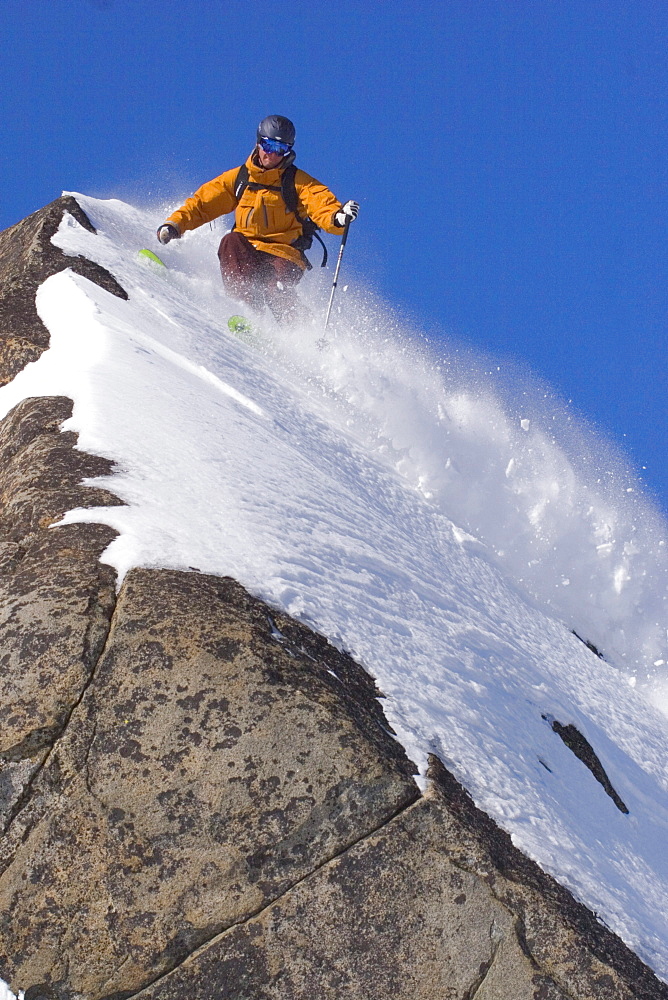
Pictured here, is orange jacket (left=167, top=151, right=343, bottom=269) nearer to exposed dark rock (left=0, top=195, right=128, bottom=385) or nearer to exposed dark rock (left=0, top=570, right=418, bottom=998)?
exposed dark rock (left=0, top=195, right=128, bottom=385)

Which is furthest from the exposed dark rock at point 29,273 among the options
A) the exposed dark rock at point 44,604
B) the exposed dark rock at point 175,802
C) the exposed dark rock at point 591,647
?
the exposed dark rock at point 591,647

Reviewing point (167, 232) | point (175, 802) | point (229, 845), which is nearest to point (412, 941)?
point (229, 845)

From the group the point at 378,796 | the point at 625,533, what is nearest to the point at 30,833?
the point at 378,796

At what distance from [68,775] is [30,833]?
8.8 inches

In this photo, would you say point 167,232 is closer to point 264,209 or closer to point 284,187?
point 264,209

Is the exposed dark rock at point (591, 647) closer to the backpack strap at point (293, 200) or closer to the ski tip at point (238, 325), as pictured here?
the ski tip at point (238, 325)

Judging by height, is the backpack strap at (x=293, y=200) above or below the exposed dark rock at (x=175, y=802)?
above

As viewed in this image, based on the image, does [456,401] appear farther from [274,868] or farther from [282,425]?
[274,868]

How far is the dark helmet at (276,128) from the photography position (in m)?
9.39

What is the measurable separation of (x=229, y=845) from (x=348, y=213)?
788cm

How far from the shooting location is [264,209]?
9.96 meters

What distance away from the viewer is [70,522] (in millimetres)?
3791

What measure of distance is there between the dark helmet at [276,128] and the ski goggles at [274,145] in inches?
1.3

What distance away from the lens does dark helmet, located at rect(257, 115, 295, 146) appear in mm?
9391
